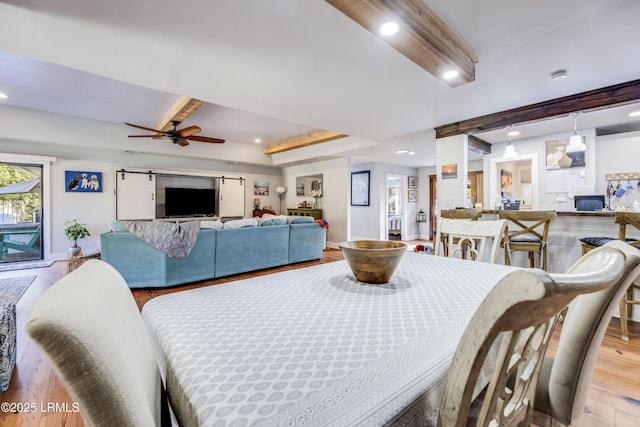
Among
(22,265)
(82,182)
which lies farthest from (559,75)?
(22,265)

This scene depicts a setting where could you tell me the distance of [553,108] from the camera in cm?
329

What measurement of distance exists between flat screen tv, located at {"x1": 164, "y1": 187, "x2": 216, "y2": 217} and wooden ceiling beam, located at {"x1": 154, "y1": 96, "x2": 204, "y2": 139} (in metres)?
2.00

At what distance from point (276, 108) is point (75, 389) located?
3.41 metres

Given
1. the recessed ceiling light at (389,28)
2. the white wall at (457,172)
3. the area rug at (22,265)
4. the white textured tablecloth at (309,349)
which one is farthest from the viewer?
the area rug at (22,265)

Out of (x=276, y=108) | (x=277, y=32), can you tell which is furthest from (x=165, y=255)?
(x=277, y=32)

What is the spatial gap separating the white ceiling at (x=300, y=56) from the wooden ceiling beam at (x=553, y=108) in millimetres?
160

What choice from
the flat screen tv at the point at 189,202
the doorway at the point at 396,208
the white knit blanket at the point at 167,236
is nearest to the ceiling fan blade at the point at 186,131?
the white knit blanket at the point at 167,236

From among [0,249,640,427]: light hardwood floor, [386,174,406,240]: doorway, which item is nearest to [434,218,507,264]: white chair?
[0,249,640,427]: light hardwood floor

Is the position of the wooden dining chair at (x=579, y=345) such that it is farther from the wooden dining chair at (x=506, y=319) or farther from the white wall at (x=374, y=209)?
the white wall at (x=374, y=209)

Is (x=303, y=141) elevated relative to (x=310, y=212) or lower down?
elevated

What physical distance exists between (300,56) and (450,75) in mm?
1270

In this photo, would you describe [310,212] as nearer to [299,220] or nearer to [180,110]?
[299,220]

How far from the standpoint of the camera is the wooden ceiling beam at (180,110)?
12.0 ft

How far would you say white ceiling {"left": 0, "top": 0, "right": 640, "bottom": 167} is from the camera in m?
1.78
